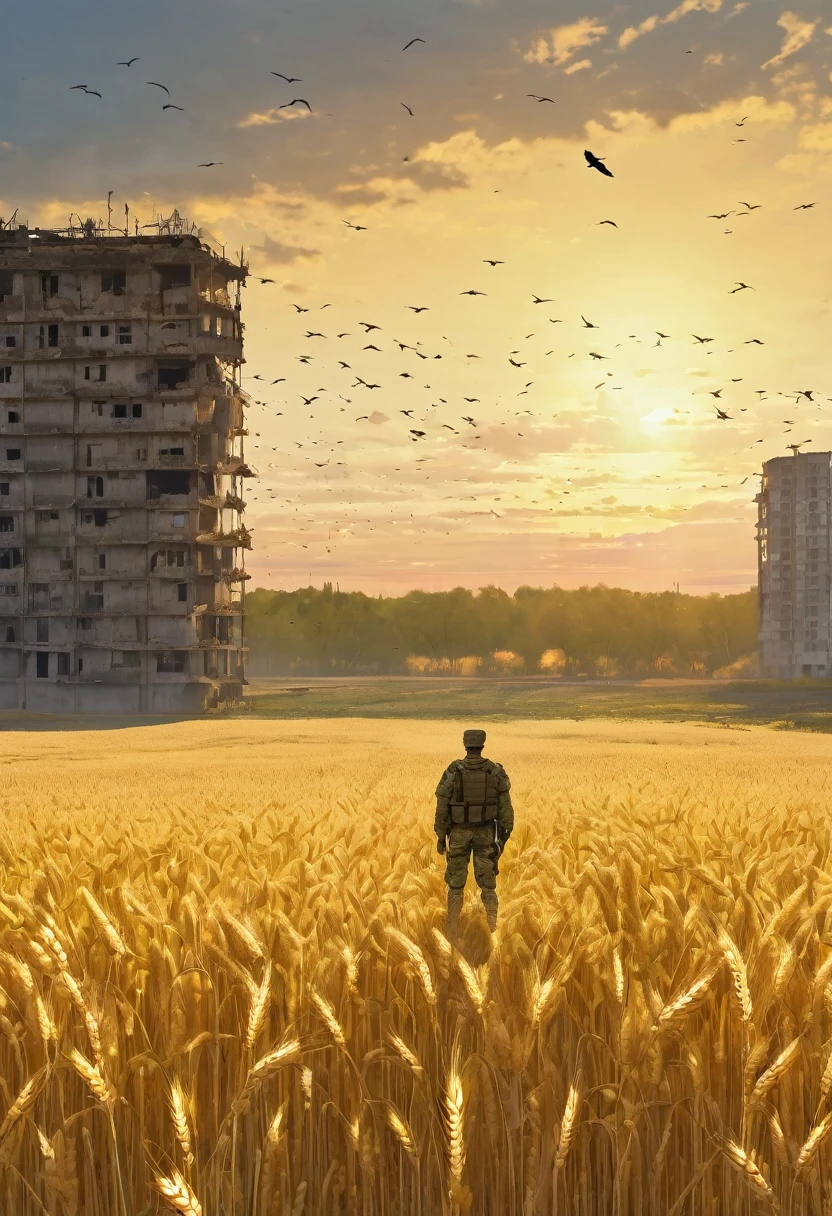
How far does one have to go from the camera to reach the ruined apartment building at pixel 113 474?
10150 cm

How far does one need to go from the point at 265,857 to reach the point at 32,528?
99.9 meters

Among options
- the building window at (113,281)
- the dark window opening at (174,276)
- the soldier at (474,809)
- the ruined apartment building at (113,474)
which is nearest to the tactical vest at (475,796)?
the soldier at (474,809)

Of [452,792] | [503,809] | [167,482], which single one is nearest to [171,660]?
[167,482]

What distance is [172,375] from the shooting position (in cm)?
10588

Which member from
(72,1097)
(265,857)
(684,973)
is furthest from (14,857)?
(684,973)

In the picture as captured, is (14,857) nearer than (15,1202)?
No

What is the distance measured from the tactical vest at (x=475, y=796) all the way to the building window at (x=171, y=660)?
9412 centimetres

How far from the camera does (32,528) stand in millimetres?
104312

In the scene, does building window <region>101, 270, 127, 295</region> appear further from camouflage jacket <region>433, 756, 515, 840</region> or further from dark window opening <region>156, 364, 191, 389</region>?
camouflage jacket <region>433, 756, 515, 840</region>

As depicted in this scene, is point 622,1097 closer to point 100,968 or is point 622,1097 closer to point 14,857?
point 100,968

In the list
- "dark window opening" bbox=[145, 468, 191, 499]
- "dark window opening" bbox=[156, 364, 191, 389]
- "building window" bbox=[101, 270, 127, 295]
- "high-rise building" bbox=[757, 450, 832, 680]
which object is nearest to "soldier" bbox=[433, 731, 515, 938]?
"dark window opening" bbox=[145, 468, 191, 499]

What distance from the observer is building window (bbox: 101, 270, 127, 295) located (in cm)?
10431

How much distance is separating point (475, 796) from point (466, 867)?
72 centimetres

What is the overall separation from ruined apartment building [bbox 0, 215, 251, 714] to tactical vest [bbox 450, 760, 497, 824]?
92432 millimetres
